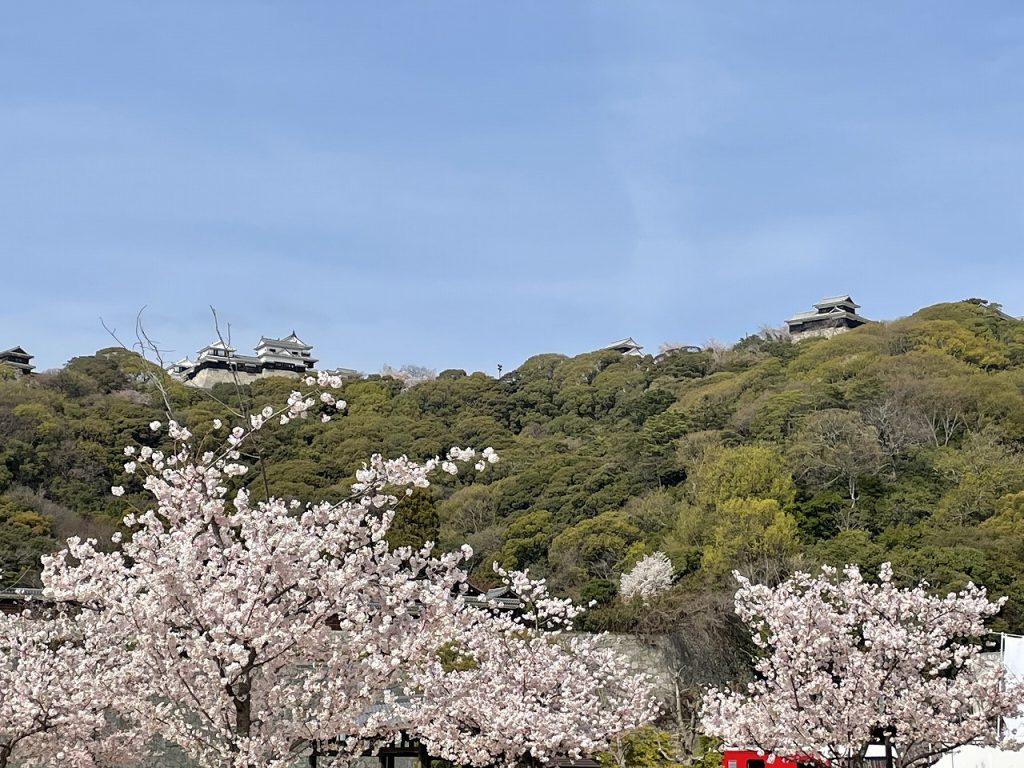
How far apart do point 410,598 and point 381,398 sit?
4672 centimetres

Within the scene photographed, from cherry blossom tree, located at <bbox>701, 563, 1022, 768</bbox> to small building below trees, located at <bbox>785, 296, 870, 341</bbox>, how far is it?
55.5 metres

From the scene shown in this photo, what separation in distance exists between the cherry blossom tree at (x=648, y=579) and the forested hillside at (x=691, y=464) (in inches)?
15.3

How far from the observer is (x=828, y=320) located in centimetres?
6806

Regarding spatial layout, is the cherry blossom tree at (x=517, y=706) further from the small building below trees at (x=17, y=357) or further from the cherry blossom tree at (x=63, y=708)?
the small building below trees at (x=17, y=357)

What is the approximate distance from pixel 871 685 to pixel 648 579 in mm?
17895

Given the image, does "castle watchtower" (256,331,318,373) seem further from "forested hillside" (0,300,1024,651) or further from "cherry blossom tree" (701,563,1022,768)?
"cherry blossom tree" (701,563,1022,768)

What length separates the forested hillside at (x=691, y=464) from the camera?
28.8 m

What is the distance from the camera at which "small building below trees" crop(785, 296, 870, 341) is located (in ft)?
221

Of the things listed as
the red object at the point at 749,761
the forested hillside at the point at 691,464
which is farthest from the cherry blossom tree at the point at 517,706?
the forested hillside at the point at 691,464

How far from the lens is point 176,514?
26.8 feet

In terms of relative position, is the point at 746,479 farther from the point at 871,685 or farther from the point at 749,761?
Answer: the point at 871,685

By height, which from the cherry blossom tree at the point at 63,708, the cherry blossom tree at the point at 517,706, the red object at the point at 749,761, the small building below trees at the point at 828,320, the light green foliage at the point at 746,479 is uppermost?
the small building below trees at the point at 828,320

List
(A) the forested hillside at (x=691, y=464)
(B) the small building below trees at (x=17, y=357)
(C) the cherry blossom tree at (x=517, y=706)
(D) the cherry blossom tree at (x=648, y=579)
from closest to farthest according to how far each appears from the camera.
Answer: (C) the cherry blossom tree at (x=517, y=706)
(A) the forested hillside at (x=691, y=464)
(D) the cherry blossom tree at (x=648, y=579)
(B) the small building below trees at (x=17, y=357)

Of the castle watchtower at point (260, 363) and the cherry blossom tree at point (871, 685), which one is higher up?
the castle watchtower at point (260, 363)
